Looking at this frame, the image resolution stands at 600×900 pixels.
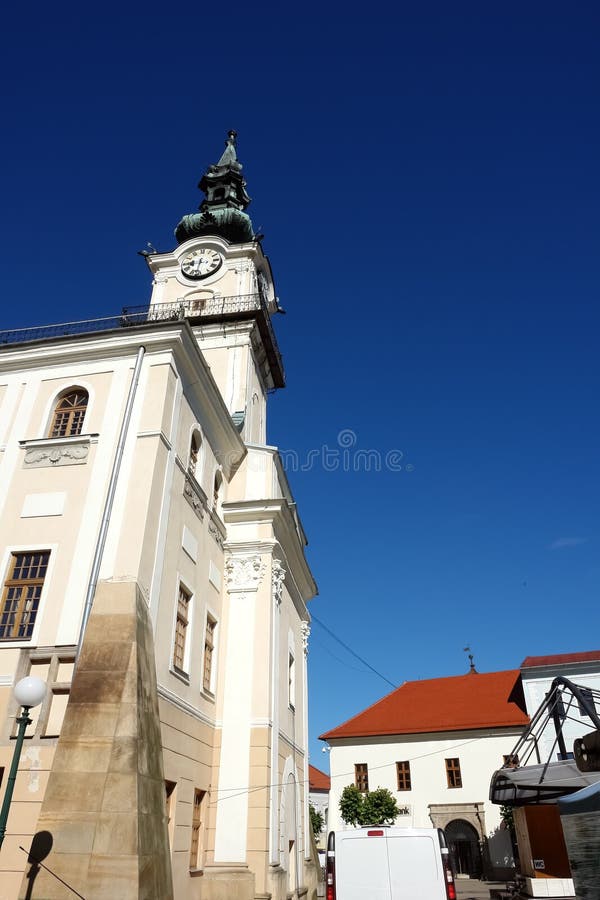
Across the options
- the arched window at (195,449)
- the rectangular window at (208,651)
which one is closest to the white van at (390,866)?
the rectangular window at (208,651)


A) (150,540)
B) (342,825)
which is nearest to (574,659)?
(342,825)

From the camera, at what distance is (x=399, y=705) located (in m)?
44.2

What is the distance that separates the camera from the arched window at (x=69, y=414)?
1460 centimetres

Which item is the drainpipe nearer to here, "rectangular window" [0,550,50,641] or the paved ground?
"rectangular window" [0,550,50,641]

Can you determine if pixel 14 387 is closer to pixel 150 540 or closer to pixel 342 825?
pixel 150 540

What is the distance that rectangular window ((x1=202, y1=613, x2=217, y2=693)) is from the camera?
1539 centimetres

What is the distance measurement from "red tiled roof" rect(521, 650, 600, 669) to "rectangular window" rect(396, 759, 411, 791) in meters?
9.56

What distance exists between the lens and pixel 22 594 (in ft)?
40.1

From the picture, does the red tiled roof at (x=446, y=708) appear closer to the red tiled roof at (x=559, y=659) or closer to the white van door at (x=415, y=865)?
the red tiled roof at (x=559, y=659)

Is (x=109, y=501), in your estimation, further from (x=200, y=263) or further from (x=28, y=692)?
(x=200, y=263)

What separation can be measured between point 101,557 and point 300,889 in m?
11.8

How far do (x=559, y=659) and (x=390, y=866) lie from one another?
3380 cm

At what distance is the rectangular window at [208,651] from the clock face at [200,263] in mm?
16657

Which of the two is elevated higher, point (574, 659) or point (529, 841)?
point (574, 659)
